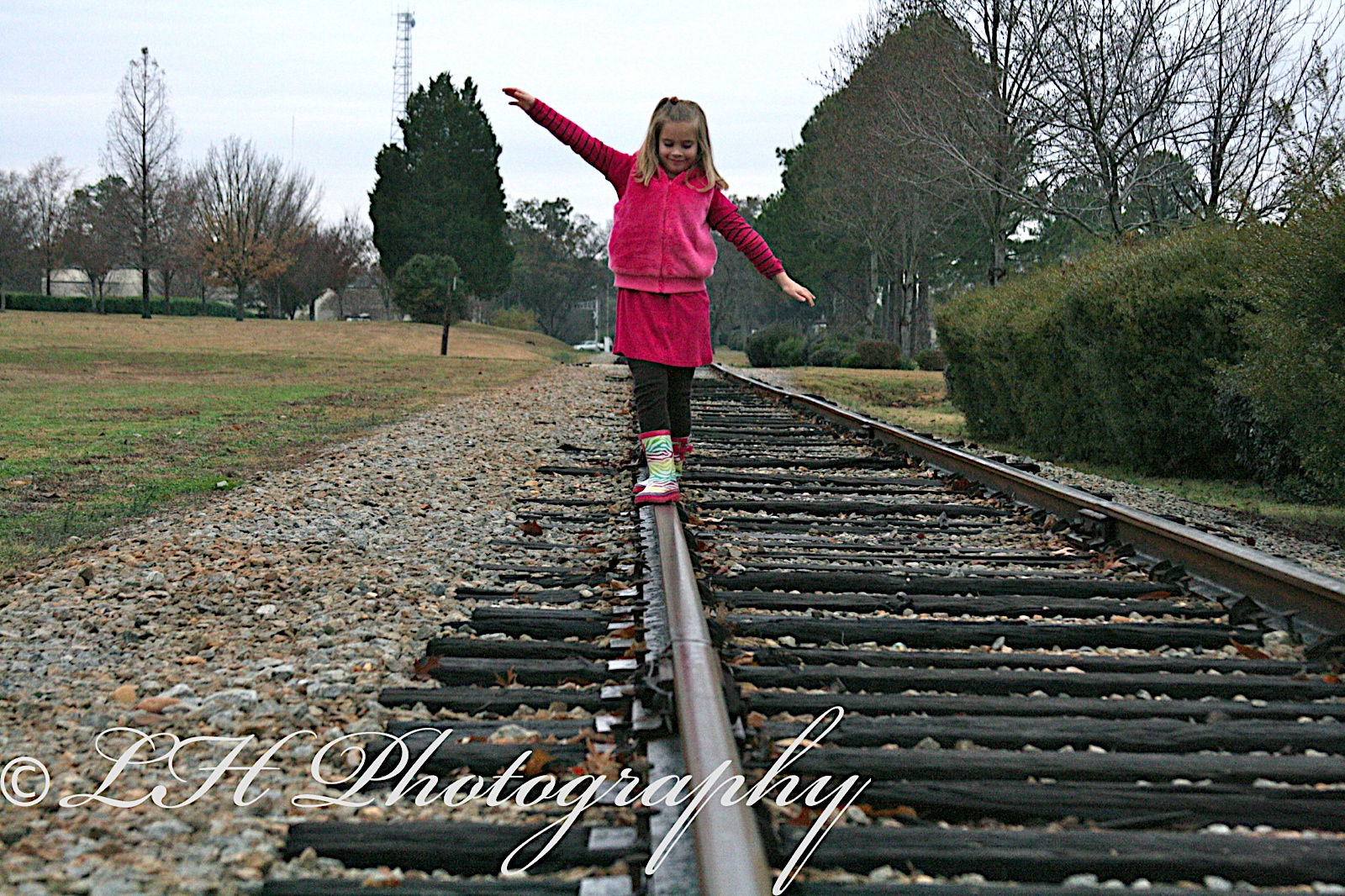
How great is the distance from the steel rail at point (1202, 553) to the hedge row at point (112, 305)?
6399 centimetres

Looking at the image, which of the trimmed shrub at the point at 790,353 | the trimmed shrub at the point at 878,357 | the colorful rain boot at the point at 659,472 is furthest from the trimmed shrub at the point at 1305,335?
the trimmed shrub at the point at 790,353

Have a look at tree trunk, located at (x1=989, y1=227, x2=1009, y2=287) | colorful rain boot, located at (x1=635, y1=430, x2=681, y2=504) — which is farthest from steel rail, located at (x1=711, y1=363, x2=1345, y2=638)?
tree trunk, located at (x1=989, y1=227, x2=1009, y2=287)

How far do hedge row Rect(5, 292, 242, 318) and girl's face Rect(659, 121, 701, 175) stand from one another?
6361 centimetres

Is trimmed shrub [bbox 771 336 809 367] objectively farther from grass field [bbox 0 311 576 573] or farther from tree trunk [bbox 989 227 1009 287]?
tree trunk [bbox 989 227 1009 287]

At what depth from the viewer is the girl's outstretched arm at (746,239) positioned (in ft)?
17.8

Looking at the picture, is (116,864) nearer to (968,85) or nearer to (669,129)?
(669,129)

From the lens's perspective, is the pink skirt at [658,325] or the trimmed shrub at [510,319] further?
the trimmed shrub at [510,319]

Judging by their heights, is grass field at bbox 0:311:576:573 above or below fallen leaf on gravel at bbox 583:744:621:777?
below

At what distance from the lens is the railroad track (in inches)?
73.2

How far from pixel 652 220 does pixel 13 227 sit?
63.2 m

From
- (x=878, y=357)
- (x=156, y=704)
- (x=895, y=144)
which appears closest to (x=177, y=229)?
(x=878, y=357)

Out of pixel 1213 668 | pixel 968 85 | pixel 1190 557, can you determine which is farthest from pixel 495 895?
pixel 968 85

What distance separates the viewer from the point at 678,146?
5.09m

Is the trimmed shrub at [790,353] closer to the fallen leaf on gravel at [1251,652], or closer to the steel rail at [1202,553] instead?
the steel rail at [1202,553]
